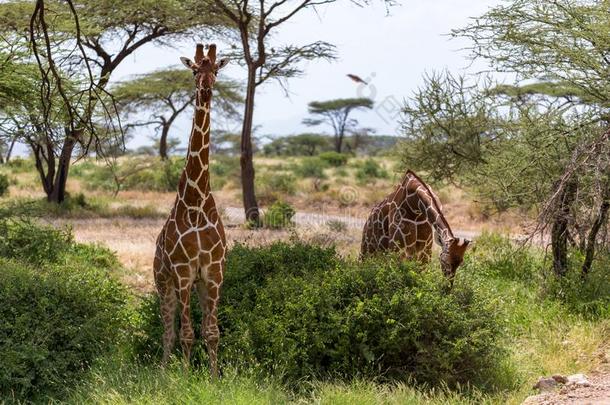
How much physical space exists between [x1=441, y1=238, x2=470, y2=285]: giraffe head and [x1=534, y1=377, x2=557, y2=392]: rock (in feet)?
3.88

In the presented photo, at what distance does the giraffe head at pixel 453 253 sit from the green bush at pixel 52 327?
10.1ft

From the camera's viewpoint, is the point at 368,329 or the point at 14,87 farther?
the point at 14,87

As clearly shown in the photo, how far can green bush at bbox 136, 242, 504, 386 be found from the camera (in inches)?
241

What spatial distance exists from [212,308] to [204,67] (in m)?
1.85

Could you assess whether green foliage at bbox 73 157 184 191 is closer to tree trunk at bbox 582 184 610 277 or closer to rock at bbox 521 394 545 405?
tree trunk at bbox 582 184 610 277

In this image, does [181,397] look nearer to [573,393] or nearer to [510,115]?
[573,393]

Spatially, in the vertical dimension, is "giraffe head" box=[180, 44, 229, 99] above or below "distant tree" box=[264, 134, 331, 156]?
below

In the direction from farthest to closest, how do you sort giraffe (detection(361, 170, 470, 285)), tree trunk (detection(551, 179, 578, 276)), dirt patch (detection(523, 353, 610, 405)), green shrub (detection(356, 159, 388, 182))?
green shrub (detection(356, 159, 388, 182)) < tree trunk (detection(551, 179, 578, 276)) < giraffe (detection(361, 170, 470, 285)) < dirt patch (detection(523, 353, 610, 405))

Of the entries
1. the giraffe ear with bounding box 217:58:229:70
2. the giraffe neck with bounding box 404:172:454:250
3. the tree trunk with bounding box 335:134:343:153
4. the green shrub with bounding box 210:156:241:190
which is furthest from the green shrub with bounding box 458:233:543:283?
the tree trunk with bounding box 335:134:343:153

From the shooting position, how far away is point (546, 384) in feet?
20.0

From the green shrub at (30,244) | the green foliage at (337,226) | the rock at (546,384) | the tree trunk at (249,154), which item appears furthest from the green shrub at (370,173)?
the rock at (546,384)

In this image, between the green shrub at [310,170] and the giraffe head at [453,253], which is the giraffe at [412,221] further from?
the green shrub at [310,170]

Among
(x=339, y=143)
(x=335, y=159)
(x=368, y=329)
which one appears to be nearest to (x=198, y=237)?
(x=368, y=329)

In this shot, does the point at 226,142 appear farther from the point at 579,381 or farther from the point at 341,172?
the point at 579,381
